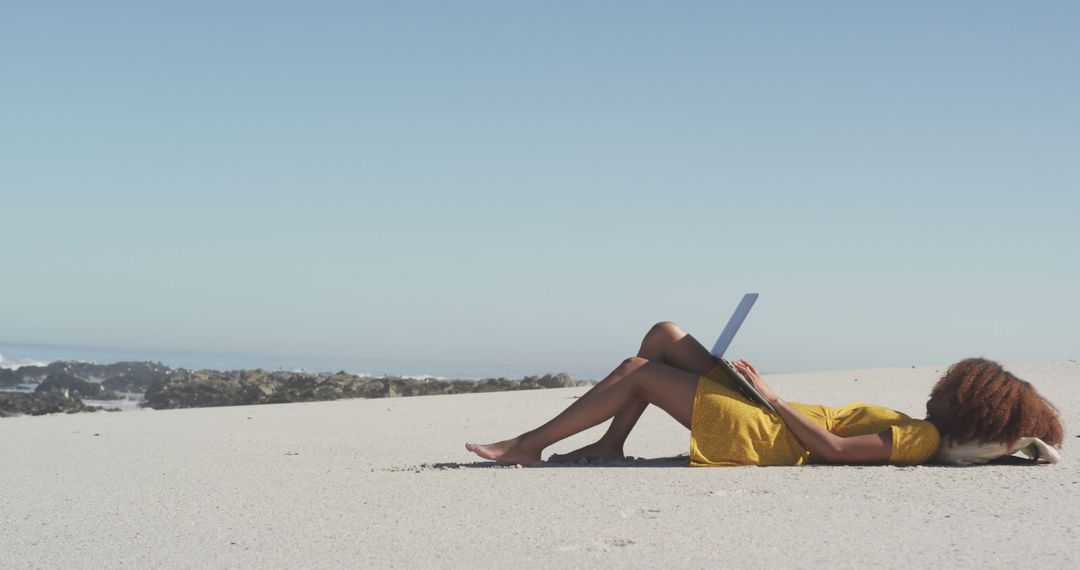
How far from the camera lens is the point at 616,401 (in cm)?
530

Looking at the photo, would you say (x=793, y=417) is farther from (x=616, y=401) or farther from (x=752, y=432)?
(x=616, y=401)

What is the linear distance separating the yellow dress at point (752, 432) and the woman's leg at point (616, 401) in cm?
11

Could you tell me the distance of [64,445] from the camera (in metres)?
7.09

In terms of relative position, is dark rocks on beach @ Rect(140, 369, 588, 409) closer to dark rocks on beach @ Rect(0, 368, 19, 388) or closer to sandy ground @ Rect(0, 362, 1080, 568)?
dark rocks on beach @ Rect(0, 368, 19, 388)

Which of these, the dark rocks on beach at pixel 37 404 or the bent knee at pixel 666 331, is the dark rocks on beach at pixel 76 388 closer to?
the dark rocks on beach at pixel 37 404

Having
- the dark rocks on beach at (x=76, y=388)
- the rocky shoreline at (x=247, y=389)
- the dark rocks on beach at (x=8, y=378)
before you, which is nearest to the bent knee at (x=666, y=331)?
the rocky shoreline at (x=247, y=389)

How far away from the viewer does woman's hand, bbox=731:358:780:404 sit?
16.3ft

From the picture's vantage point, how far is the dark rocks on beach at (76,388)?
15422 millimetres

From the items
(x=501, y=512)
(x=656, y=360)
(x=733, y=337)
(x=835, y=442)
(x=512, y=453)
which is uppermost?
(x=733, y=337)

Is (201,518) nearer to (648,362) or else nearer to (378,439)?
(648,362)

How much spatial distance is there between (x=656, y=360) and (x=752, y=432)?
2.35ft

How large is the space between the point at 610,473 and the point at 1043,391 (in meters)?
5.53

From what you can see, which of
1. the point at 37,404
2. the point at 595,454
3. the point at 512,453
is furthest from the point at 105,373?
the point at 595,454

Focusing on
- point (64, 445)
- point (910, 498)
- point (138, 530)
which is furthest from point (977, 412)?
point (64, 445)
